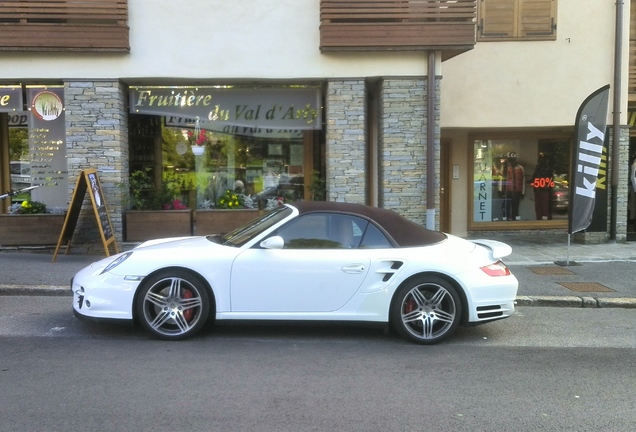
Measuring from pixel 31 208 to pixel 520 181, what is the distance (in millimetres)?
10170

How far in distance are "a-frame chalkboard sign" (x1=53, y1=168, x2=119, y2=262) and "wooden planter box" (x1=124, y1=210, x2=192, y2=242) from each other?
0.54 metres

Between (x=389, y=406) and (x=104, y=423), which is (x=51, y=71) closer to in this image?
(x=104, y=423)

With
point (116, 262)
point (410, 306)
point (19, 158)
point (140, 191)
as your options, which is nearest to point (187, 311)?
point (116, 262)

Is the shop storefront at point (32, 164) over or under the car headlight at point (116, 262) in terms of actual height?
over

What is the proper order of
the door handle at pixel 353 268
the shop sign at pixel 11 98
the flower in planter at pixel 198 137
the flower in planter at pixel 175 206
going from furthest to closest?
the flower in planter at pixel 198 137 < the flower in planter at pixel 175 206 < the shop sign at pixel 11 98 < the door handle at pixel 353 268

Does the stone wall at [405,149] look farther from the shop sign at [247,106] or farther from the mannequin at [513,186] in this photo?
the mannequin at [513,186]

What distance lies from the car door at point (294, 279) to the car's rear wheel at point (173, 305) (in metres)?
0.34

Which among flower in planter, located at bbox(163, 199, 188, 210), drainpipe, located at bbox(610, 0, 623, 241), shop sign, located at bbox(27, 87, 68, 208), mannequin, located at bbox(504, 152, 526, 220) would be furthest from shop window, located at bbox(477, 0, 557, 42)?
shop sign, located at bbox(27, 87, 68, 208)

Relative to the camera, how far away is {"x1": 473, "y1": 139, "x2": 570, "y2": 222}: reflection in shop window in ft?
44.9

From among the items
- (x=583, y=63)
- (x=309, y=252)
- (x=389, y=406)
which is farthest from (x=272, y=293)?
(x=583, y=63)

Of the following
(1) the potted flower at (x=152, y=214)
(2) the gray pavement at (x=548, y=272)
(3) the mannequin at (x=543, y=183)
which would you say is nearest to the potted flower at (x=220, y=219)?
(1) the potted flower at (x=152, y=214)

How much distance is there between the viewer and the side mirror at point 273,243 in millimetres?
5828

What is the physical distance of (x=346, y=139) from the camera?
10.8 metres

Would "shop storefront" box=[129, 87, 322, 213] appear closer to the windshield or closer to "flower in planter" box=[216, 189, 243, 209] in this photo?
"flower in planter" box=[216, 189, 243, 209]
